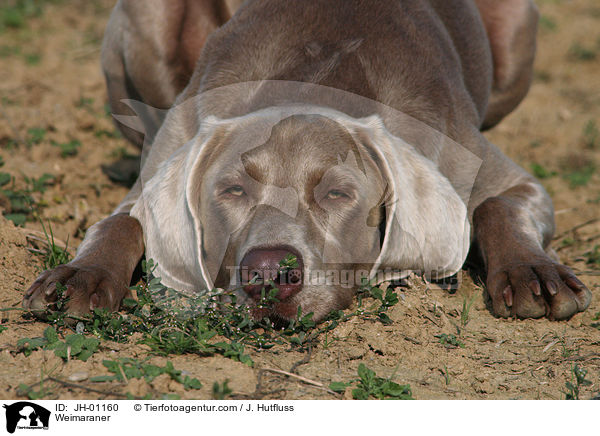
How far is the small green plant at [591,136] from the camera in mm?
5395

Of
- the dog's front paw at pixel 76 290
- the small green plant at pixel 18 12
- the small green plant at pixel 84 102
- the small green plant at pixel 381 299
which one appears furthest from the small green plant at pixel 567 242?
the small green plant at pixel 18 12

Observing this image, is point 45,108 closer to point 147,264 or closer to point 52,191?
point 52,191

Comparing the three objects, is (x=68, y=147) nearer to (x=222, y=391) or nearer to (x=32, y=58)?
(x=32, y=58)

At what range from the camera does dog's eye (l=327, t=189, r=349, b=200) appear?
8.93 ft

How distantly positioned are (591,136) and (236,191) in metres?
3.65

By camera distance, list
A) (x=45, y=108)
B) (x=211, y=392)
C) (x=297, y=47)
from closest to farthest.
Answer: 1. (x=211, y=392)
2. (x=297, y=47)
3. (x=45, y=108)

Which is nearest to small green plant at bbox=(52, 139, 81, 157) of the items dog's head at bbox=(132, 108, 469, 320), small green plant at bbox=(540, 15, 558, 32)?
dog's head at bbox=(132, 108, 469, 320)

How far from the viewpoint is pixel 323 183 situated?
2.70m

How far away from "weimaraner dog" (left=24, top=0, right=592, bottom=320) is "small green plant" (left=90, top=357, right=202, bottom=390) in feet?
1.44

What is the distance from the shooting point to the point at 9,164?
4105mm

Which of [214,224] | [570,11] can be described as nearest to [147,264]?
[214,224]

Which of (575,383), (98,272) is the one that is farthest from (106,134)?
(575,383)

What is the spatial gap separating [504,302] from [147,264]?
4.46 ft
